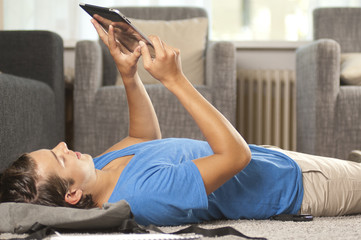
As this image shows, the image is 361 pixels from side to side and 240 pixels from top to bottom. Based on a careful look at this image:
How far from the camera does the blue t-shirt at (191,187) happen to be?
1.14 metres

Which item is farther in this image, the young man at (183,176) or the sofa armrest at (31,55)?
the sofa armrest at (31,55)

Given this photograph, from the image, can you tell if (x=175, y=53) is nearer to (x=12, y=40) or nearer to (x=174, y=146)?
(x=174, y=146)

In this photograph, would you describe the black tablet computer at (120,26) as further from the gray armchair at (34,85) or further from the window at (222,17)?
the window at (222,17)

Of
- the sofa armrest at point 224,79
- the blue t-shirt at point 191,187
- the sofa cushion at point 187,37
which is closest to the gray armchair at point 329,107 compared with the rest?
the sofa armrest at point 224,79

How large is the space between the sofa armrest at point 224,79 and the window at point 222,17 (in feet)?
3.03

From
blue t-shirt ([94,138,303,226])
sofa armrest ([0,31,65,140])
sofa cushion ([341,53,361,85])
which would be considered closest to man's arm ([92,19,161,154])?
blue t-shirt ([94,138,303,226])

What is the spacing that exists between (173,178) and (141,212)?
11 cm

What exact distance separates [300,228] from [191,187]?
0.92ft

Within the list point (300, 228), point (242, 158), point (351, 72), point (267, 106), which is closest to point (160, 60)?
point (242, 158)

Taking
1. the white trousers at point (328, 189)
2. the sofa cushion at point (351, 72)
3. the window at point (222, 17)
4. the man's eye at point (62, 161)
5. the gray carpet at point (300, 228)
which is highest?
the window at point (222, 17)

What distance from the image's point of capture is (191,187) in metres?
1.14

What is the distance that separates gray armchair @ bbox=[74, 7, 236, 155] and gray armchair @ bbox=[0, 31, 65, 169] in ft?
0.46

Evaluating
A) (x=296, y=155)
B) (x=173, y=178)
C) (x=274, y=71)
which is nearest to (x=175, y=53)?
(x=173, y=178)

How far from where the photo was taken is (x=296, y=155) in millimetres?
1471
